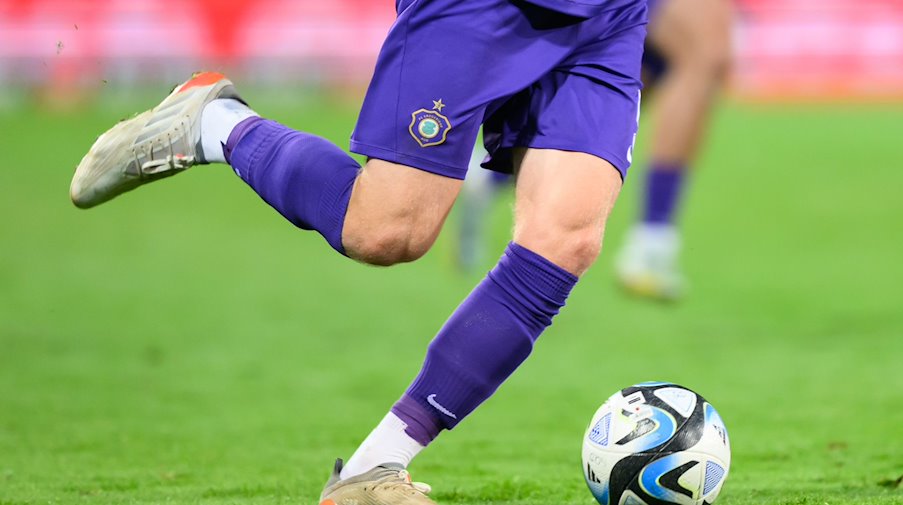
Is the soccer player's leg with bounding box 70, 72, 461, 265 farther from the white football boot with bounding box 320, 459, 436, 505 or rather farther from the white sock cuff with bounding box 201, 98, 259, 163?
the white football boot with bounding box 320, 459, 436, 505

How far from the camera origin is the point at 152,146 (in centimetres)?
351

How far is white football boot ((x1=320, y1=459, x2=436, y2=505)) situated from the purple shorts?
2.30 ft

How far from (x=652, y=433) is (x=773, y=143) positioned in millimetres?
13165

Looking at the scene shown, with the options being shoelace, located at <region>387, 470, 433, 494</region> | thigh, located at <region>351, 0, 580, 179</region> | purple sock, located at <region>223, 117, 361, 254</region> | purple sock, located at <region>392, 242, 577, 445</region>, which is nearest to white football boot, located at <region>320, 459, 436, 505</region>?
shoelace, located at <region>387, 470, 433, 494</region>

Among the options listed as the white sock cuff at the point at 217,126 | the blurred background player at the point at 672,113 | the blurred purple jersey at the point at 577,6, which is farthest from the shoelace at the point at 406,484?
the blurred background player at the point at 672,113

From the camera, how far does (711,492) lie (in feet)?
10.6

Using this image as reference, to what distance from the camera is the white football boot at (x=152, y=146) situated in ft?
11.4

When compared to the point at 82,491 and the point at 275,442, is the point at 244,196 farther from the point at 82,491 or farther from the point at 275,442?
the point at 82,491

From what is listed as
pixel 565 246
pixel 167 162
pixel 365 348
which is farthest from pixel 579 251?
pixel 365 348

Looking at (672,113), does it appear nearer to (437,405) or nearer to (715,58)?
(715,58)

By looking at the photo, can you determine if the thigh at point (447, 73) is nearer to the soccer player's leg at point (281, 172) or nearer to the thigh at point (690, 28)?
the soccer player's leg at point (281, 172)

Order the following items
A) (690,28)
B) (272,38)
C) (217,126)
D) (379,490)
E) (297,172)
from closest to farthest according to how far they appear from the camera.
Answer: (379,490) < (297,172) < (217,126) < (690,28) < (272,38)

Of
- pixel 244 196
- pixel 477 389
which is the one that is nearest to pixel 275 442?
pixel 477 389

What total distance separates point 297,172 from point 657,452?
3.57ft
